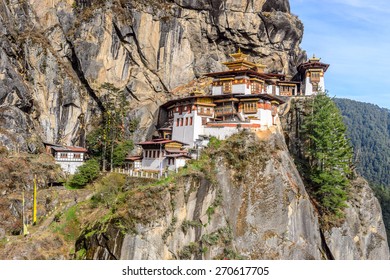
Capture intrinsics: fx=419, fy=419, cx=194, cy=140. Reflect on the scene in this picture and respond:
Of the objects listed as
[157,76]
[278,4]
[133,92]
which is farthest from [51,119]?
[278,4]

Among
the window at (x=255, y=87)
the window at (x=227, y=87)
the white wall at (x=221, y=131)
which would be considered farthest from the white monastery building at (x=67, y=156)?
the window at (x=255, y=87)

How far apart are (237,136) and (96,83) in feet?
86.6

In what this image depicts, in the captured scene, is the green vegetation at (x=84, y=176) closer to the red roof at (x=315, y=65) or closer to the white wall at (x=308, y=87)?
the white wall at (x=308, y=87)

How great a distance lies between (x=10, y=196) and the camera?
46.8 metres

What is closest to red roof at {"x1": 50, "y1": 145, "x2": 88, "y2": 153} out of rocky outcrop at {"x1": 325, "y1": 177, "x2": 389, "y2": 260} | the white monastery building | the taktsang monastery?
the white monastery building

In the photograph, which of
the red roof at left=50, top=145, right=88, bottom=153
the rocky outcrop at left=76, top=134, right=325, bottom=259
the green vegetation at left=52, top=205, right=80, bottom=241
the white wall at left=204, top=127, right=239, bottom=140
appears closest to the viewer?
the rocky outcrop at left=76, top=134, right=325, bottom=259

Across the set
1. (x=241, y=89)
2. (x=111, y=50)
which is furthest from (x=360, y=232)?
(x=111, y=50)

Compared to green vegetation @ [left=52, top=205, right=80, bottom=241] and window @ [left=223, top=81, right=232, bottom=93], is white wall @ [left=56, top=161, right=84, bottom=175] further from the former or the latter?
window @ [left=223, top=81, right=232, bottom=93]

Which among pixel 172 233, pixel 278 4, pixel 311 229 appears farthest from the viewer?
pixel 278 4

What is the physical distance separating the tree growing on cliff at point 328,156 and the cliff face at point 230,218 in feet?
9.76

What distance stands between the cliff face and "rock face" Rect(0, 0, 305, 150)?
21920 mm

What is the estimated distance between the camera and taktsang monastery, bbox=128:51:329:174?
172 ft

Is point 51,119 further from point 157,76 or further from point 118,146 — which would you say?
point 157,76

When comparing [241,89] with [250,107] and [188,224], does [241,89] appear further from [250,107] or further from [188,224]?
[188,224]
